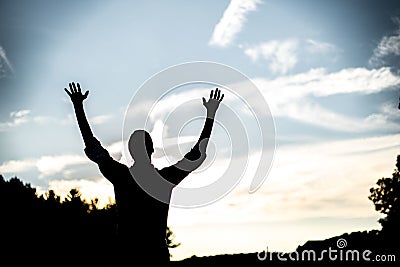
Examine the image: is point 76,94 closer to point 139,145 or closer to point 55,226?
point 139,145

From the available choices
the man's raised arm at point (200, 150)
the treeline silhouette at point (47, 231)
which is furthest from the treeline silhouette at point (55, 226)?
the man's raised arm at point (200, 150)

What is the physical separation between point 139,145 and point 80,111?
646 mm

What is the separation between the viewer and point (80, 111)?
361cm

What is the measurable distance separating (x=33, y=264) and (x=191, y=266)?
29.5 metres

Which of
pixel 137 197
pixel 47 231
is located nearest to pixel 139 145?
pixel 137 197

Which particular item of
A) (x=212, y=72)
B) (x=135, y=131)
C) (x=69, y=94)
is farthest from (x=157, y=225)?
(x=212, y=72)

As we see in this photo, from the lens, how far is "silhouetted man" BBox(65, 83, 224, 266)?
3.40m

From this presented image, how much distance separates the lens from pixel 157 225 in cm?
350

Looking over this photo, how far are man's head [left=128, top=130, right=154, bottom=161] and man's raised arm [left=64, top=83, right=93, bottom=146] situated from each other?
38 cm

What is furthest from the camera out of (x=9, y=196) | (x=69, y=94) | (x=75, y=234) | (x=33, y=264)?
(x=75, y=234)

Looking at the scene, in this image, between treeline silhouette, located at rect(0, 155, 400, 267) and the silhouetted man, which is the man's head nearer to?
the silhouetted man

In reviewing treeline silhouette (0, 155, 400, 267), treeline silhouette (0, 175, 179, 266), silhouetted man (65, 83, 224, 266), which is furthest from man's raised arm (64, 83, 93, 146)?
treeline silhouette (0, 175, 179, 266)

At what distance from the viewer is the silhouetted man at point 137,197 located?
3.40 m

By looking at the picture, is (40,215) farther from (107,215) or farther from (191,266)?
(191,266)
